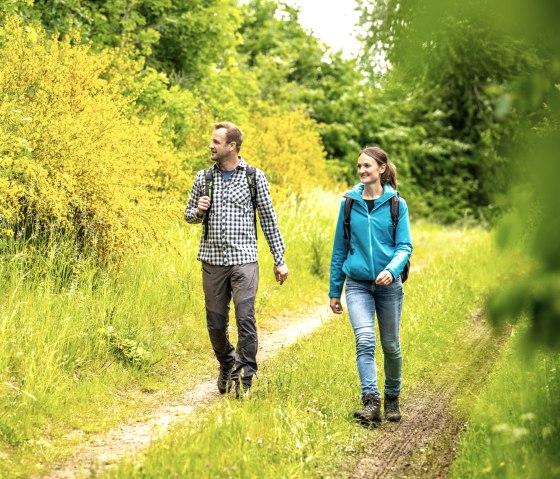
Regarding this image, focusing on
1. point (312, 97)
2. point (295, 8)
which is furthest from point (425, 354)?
point (295, 8)

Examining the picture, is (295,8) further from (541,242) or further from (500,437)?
(541,242)

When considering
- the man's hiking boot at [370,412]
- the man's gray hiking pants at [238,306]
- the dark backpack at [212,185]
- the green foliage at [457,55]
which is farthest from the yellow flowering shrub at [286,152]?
the man's hiking boot at [370,412]

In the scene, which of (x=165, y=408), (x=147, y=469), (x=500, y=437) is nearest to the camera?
(x=147, y=469)

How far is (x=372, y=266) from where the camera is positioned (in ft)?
19.0

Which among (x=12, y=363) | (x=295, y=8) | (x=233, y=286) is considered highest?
(x=295, y=8)

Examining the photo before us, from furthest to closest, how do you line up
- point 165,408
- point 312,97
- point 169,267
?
point 312,97, point 169,267, point 165,408

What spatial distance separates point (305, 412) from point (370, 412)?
0.46 meters

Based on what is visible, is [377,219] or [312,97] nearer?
[377,219]

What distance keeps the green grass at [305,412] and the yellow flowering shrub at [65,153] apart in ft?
7.08

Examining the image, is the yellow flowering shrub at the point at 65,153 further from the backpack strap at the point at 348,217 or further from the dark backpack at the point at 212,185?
the backpack strap at the point at 348,217

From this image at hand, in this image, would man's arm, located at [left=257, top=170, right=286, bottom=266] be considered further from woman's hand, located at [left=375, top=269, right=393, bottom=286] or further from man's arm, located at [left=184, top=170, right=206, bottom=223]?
woman's hand, located at [left=375, top=269, right=393, bottom=286]

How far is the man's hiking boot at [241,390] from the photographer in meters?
6.23

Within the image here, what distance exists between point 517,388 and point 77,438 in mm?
3210

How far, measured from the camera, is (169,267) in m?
9.45
